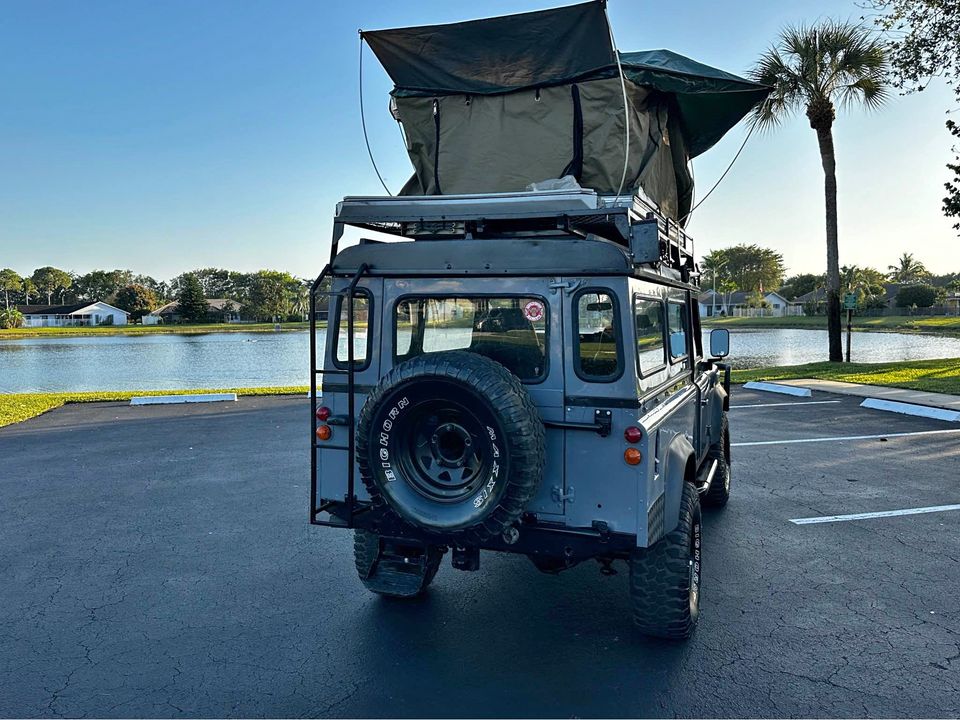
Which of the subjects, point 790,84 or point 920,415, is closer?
point 920,415

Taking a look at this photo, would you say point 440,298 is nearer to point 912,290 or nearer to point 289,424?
A: point 289,424

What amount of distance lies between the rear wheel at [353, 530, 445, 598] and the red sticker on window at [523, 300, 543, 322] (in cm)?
160

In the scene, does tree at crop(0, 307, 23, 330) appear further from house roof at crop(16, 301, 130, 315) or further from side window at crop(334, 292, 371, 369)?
side window at crop(334, 292, 371, 369)

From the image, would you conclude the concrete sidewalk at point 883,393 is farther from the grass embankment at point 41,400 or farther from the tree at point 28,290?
the tree at point 28,290

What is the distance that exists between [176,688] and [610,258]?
123 inches

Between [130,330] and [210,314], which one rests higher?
[210,314]

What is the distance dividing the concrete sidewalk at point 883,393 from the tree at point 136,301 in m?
111

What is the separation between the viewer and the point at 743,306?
10544 cm

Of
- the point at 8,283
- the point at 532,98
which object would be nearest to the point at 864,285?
the point at 532,98

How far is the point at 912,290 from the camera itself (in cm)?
7619

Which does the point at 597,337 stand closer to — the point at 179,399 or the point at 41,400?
the point at 179,399

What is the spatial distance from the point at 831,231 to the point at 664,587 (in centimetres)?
1996

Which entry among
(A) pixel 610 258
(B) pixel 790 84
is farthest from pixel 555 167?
(B) pixel 790 84

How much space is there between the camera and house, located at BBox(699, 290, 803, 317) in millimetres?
101938
